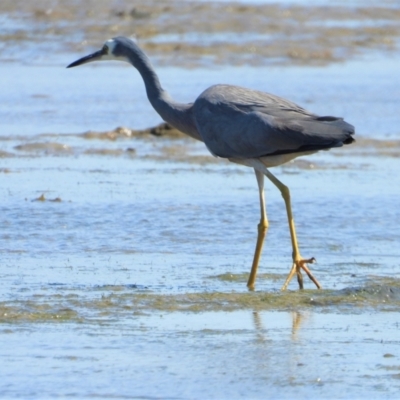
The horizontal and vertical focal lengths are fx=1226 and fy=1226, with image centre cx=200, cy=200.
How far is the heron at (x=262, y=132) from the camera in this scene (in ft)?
25.7

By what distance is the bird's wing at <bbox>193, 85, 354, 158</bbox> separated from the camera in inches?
308

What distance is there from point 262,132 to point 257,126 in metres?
0.06

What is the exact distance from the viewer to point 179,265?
834 cm

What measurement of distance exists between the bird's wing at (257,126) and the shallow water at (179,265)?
86 centimetres

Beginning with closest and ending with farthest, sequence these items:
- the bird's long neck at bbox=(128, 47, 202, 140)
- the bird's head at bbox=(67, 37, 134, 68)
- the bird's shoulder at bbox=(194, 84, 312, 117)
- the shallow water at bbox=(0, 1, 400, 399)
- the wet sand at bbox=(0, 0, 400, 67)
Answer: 1. the shallow water at bbox=(0, 1, 400, 399)
2. the bird's shoulder at bbox=(194, 84, 312, 117)
3. the bird's long neck at bbox=(128, 47, 202, 140)
4. the bird's head at bbox=(67, 37, 134, 68)
5. the wet sand at bbox=(0, 0, 400, 67)

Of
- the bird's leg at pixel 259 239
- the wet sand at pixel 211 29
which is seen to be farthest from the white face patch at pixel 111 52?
the wet sand at pixel 211 29

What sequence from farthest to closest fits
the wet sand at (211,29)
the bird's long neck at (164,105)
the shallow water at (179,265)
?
the wet sand at (211,29) < the bird's long neck at (164,105) < the shallow water at (179,265)

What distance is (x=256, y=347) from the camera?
603cm

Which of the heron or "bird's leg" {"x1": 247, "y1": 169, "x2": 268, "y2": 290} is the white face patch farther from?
"bird's leg" {"x1": 247, "y1": 169, "x2": 268, "y2": 290}

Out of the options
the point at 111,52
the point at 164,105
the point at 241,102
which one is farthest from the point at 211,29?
the point at 241,102

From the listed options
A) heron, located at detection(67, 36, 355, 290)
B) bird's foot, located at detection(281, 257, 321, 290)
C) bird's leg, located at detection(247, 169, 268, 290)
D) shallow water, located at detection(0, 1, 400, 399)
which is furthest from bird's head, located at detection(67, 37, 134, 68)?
bird's foot, located at detection(281, 257, 321, 290)

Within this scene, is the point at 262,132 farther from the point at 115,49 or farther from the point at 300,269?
the point at 115,49

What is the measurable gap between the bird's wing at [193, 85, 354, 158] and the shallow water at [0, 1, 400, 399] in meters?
0.86

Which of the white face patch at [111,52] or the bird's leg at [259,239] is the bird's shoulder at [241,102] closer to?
the bird's leg at [259,239]
